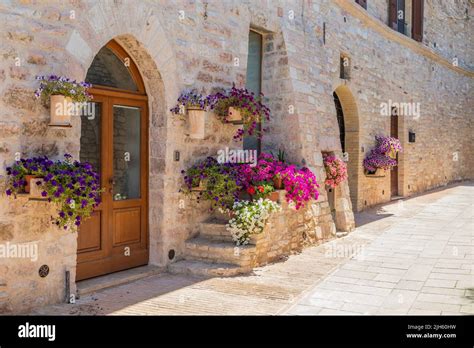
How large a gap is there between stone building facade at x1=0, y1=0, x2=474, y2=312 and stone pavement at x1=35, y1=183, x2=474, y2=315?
523 mm

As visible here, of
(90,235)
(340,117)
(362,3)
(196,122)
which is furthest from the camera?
(362,3)

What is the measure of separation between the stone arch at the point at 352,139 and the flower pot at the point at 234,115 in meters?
5.15

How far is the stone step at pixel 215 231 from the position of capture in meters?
6.20

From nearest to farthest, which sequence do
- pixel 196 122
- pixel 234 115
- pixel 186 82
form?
pixel 196 122, pixel 186 82, pixel 234 115

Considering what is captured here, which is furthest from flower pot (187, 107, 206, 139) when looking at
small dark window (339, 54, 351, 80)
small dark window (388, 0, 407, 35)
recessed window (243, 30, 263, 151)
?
small dark window (388, 0, 407, 35)

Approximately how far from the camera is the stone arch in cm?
1104

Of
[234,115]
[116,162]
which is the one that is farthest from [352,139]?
[116,162]

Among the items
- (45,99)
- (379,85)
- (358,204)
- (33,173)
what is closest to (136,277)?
(33,173)

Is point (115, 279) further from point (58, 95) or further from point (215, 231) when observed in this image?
point (58, 95)

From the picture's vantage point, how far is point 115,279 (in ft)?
17.2

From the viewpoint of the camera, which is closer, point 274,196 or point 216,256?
point 216,256

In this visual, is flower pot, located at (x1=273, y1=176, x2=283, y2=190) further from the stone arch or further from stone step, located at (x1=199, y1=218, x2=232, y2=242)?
the stone arch

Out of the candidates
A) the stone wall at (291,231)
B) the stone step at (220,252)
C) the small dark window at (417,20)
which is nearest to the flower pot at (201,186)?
the stone step at (220,252)

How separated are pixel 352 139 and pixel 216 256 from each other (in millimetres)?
6367
